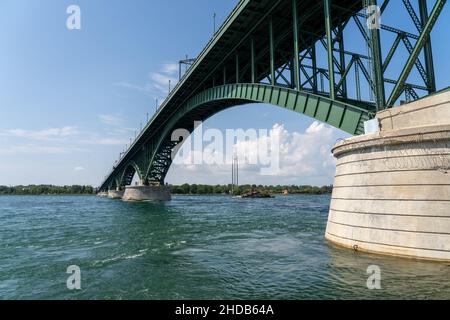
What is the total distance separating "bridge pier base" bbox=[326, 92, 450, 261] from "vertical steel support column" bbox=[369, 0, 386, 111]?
234 cm

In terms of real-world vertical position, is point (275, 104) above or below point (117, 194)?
above

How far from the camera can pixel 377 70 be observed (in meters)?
17.3

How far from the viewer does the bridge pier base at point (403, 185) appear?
11.9 meters

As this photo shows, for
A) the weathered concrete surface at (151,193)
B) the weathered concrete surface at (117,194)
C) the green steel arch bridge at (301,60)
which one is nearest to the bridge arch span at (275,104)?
the green steel arch bridge at (301,60)

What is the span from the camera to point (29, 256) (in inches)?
670

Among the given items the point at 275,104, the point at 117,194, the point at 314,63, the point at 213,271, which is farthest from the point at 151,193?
the point at 213,271

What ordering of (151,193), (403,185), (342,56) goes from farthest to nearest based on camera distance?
(151,193)
(342,56)
(403,185)

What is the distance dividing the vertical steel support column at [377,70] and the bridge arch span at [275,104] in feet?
3.76

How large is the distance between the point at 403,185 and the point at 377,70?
7.01 metres

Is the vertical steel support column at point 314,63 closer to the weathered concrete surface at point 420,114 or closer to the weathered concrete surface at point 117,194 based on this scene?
the weathered concrete surface at point 420,114

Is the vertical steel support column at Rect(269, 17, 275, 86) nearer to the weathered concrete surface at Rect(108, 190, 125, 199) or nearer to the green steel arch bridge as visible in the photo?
the green steel arch bridge

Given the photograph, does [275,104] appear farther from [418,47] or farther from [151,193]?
[151,193]

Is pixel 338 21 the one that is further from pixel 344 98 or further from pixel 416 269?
pixel 416 269
